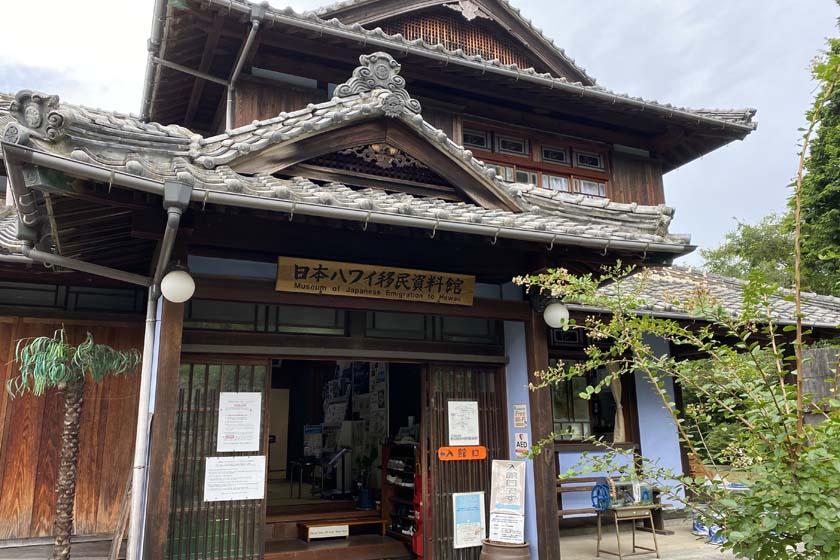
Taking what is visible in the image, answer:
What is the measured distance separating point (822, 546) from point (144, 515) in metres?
4.87

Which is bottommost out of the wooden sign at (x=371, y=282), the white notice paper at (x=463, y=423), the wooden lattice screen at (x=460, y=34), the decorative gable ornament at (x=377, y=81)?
the white notice paper at (x=463, y=423)

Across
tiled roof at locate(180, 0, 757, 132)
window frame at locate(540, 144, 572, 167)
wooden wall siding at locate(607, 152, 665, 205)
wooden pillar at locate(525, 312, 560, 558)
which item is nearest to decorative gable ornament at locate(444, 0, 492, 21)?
tiled roof at locate(180, 0, 757, 132)

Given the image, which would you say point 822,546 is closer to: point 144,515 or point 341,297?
point 341,297

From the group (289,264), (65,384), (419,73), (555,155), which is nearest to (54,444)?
(65,384)

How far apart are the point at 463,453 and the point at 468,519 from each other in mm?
739

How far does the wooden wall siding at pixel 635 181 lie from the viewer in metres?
11.5

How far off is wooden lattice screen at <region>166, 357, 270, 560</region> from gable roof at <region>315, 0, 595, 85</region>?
22.9 ft

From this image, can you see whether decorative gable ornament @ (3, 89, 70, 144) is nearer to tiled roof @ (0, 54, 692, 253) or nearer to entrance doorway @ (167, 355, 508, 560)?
tiled roof @ (0, 54, 692, 253)

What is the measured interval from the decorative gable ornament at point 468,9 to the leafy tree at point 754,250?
20465 millimetres

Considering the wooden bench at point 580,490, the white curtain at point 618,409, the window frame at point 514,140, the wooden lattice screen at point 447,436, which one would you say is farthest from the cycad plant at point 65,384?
the white curtain at point 618,409

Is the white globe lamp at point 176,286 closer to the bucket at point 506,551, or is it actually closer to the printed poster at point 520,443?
the printed poster at point 520,443

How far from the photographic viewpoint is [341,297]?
618 cm

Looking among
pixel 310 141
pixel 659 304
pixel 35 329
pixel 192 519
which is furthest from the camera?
pixel 659 304

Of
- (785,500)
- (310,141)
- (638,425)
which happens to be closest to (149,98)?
(310,141)
